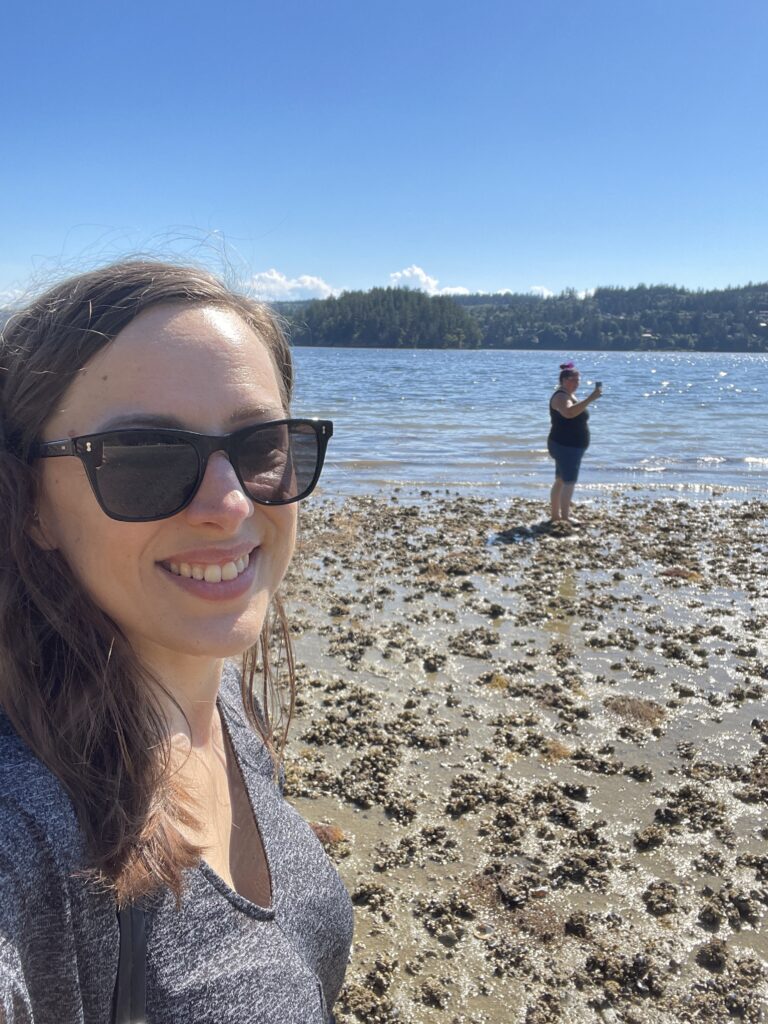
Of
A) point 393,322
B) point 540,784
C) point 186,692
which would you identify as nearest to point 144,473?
point 186,692

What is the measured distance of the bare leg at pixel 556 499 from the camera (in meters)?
11.5

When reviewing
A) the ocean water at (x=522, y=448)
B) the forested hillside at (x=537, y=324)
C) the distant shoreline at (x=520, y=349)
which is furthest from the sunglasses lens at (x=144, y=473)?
the distant shoreline at (x=520, y=349)

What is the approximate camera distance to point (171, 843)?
56.2 inches

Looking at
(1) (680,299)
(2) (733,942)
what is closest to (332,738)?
(2) (733,942)

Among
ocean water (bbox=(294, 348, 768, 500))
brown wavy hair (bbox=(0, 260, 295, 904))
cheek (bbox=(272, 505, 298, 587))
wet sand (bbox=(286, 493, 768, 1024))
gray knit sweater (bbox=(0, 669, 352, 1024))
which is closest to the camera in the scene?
A: gray knit sweater (bbox=(0, 669, 352, 1024))

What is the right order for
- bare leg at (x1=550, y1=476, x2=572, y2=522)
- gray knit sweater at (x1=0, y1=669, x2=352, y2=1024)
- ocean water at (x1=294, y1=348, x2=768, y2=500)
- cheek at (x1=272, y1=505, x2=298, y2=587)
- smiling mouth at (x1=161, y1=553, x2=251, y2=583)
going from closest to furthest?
gray knit sweater at (x1=0, y1=669, x2=352, y2=1024)
smiling mouth at (x1=161, y1=553, x2=251, y2=583)
cheek at (x1=272, y1=505, x2=298, y2=587)
bare leg at (x1=550, y1=476, x2=572, y2=522)
ocean water at (x1=294, y1=348, x2=768, y2=500)

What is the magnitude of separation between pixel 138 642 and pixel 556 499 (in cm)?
1051

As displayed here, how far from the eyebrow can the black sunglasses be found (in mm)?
13

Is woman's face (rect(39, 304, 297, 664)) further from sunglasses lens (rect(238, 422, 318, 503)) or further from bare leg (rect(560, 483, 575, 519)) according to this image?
bare leg (rect(560, 483, 575, 519))

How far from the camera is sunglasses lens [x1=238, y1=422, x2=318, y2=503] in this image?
1.71 m

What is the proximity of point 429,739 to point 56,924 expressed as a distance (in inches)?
160

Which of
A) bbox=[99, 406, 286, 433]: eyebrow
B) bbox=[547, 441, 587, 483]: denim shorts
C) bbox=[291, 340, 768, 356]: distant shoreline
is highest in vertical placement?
bbox=[291, 340, 768, 356]: distant shoreline

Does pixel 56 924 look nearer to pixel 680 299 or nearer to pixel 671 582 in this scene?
pixel 671 582

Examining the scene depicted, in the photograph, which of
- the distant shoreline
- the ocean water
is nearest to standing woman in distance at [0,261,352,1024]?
the ocean water
